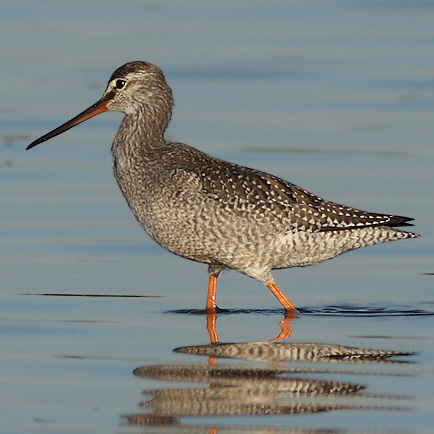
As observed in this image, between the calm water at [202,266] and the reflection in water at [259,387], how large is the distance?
0.02m

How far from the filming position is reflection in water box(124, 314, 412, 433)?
898 centimetres

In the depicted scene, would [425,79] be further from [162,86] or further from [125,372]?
[125,372]

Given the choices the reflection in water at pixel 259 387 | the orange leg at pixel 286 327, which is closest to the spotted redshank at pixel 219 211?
the orange leg at pixel 286 327

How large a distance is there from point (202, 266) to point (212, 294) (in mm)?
1321

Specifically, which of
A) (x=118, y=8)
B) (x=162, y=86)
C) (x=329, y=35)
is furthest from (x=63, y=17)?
(x=162, y=86)

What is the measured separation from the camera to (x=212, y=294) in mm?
12234

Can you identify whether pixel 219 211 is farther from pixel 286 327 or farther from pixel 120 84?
pixel 120 84

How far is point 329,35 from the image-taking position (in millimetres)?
23641

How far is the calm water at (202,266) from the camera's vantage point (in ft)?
30.3

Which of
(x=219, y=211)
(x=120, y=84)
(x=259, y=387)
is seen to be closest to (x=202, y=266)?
(x=219, y=211)

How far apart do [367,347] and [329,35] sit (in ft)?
44.9

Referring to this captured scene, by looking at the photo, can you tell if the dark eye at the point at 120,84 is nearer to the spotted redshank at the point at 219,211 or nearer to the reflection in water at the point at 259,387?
the spotted redshank at the point at 219,211

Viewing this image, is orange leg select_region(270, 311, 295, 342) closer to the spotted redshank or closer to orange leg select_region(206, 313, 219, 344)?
the spotted redshank

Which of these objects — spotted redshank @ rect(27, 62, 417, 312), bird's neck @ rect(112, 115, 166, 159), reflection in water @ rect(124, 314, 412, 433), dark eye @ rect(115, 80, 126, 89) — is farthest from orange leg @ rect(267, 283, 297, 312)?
dark eye @ rect(115, 80, 126, 89)
